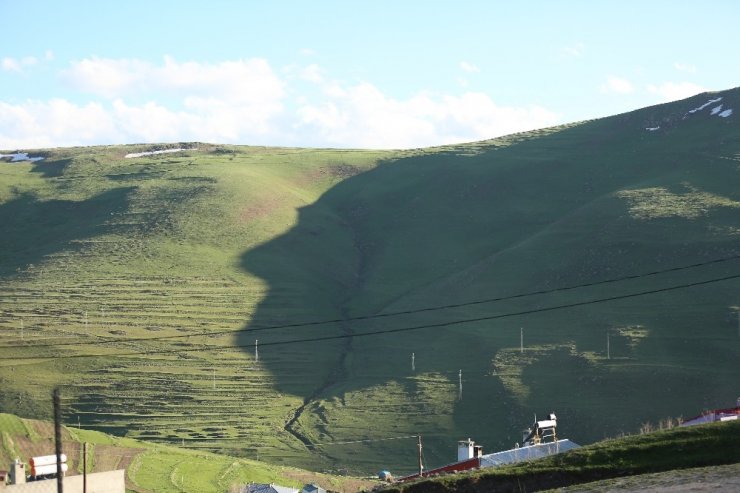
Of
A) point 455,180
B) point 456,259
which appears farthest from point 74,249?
point 455,180

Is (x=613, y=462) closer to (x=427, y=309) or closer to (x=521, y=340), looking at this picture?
(x=521, y=340)

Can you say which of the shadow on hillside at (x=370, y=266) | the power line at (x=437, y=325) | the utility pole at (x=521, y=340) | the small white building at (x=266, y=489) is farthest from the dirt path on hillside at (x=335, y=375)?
the small white building at (x=266, y=489)

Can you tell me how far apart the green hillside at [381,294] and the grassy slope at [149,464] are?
9814 millimetres

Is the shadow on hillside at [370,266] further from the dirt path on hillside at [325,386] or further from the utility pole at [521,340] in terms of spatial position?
the utility pole at [521,340]

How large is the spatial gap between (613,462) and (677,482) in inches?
217

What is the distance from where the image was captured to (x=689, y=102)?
7628 inches

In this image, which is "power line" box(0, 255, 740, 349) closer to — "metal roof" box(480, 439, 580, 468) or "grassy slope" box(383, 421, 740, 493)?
"metal roof" box(480, 439, 580, 468)

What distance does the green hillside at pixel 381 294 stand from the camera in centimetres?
9019

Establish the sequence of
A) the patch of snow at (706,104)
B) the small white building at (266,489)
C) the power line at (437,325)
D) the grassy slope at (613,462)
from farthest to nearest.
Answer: the patch of snow at (706,104) → the power line at (437,325) → the small white building at (266,489) → the grassy slope at (613,462)

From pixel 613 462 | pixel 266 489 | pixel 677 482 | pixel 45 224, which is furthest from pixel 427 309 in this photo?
pixel 677 482

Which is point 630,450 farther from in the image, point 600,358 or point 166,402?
point 166,402

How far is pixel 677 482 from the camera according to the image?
2509 cm

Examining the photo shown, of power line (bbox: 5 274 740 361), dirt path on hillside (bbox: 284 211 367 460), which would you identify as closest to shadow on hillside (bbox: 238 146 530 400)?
dirt path on hillside (bbox: 284 211 367 460)

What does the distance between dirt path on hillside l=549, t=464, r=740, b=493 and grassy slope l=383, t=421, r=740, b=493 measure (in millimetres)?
2420
